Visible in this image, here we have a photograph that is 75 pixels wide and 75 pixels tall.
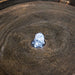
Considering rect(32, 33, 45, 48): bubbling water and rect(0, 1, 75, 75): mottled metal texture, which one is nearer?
rect(0, 1, 75, 75): mottled metal texture

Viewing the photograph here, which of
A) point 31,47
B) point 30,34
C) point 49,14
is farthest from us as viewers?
point 49,14

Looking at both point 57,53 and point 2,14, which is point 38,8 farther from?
point 57,53

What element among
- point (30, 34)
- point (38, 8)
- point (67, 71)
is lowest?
point (67, 71)

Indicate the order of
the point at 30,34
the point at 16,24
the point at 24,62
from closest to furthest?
the point at 24,62 → the point at 30,34 → the point at 16,24

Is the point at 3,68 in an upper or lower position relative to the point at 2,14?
lower

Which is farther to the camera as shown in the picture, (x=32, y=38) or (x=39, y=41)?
(x=32, y=38)

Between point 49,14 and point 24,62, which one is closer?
point 24,62

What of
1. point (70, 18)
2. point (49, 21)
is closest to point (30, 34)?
point (49, 21)

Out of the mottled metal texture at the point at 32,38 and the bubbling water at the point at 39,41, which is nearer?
the mottled metal texture at the point at 32,38
